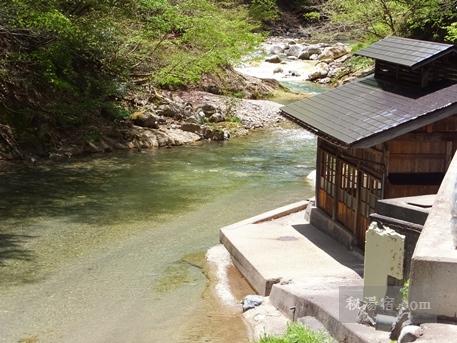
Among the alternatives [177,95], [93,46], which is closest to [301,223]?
[93,46]

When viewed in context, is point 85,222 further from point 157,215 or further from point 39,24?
point 39,24

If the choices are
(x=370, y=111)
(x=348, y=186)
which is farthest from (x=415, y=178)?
(x=348, y=186)

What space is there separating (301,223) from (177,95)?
17.0 m

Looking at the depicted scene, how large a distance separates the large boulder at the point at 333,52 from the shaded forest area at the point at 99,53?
14721mm

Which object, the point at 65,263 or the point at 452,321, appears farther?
the point at 65,263

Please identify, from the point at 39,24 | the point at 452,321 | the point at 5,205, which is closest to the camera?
the point at 452,321

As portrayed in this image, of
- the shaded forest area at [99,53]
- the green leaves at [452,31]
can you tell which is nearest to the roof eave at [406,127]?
the green leaves at [452,31]

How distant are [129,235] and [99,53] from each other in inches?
466

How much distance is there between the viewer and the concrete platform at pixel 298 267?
892cm

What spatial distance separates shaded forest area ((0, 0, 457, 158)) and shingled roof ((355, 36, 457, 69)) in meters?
9.48

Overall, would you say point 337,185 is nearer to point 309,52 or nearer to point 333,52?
point 333,52

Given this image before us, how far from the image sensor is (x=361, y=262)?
38.8 feet

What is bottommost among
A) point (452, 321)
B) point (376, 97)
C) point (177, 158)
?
point (177, 158)

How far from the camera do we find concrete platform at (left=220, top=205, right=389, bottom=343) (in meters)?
8.92
